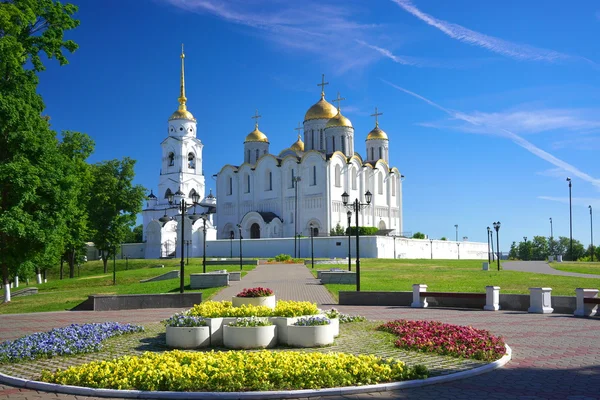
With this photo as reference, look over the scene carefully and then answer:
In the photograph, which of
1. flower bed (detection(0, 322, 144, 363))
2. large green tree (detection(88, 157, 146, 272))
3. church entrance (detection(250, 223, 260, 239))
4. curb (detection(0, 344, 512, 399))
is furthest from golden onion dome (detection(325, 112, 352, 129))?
curb (detection(0, 344, 512, 399))

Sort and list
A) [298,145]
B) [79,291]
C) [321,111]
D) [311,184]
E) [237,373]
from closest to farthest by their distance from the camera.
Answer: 1. [237,373]
2. [79,291]
3. [311,184]
4. [321,111]
5. [298,145]

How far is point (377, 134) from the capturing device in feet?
247

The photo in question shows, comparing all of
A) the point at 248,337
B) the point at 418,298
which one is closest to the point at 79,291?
the point at 418,298

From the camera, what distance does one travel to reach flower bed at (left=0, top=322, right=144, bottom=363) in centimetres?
995

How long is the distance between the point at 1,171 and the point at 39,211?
309 centimetres

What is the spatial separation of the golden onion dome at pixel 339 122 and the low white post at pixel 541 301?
52.4 metres

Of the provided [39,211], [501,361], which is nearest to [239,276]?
[39,211]

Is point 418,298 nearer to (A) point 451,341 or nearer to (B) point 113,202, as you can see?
(A) point 451,341

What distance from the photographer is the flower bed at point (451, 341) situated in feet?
31.2

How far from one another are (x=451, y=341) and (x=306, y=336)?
8.40ft

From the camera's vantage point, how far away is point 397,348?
34.1ft

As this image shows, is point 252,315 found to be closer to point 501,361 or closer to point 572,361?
point 501,361

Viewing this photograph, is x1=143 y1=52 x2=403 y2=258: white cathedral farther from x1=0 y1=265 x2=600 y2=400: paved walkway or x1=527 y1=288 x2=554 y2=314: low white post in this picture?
x1=527 y1=288 x2=554 y2=314: low white post

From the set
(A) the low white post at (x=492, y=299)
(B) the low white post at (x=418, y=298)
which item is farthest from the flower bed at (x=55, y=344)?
(A) the low white post at (x=492, y=299)
